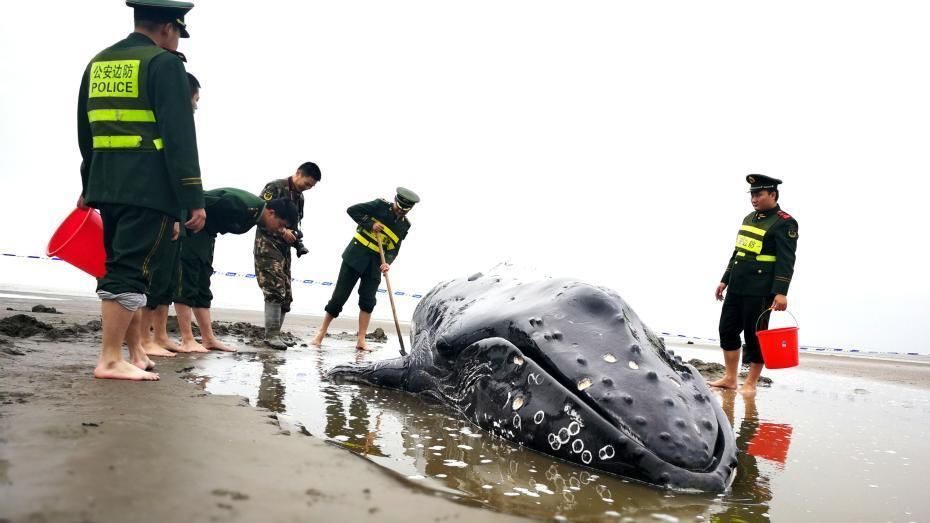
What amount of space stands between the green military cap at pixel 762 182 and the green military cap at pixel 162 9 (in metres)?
6.90

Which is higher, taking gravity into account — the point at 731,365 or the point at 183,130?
the point at 183,130

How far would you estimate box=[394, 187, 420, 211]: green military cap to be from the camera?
10.2m

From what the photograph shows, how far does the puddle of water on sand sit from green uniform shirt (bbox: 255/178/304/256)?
319 cm

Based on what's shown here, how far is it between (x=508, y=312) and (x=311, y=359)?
3.70 m

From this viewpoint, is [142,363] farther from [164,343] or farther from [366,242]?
[366,242]

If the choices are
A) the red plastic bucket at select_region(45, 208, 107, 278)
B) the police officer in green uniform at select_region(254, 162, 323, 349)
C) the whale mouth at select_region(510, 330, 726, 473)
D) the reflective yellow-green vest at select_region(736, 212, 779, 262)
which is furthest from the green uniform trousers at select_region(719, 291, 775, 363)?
the red plastic bucket at select_region(45, 208, 107, 278)

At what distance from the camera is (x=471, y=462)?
10.5ft

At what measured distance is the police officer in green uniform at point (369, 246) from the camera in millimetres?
10312

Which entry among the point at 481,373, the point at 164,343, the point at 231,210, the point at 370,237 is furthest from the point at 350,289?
the point at 481,373

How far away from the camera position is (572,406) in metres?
3.39

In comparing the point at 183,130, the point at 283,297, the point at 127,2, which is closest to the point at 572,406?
the point at 183,130

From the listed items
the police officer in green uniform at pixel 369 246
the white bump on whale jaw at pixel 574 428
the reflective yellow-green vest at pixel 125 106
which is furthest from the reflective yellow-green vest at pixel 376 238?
the white bump on whale jaw at pixel 574 428

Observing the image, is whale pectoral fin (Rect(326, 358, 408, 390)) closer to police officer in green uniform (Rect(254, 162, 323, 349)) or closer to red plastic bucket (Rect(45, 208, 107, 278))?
red plastic bucket (Rect(45, 208, 107, 278))

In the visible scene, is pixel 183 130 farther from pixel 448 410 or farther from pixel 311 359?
pixel 311 359
